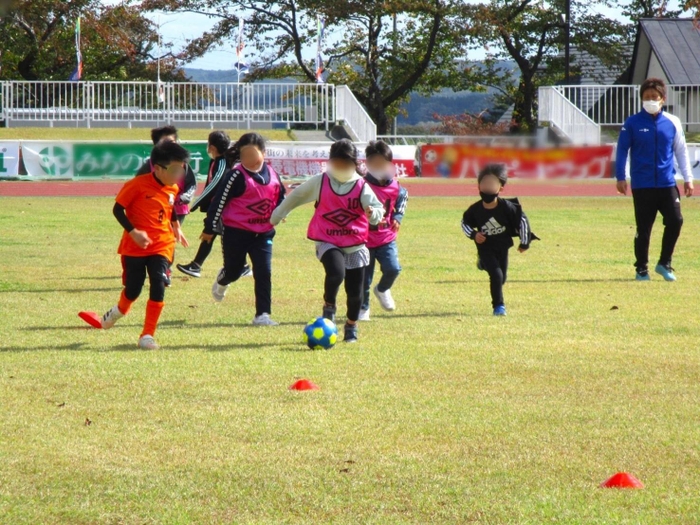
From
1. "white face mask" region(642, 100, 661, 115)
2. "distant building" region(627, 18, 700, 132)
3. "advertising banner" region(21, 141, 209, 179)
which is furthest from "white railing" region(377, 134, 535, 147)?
"distant building" region(627, 18, 700, 132)

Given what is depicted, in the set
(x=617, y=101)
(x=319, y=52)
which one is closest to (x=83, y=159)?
(x=319, y=52)

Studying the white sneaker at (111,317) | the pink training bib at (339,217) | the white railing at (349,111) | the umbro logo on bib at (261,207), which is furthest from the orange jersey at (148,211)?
the white railing at (349,111)

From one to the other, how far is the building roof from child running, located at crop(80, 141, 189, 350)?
34223 mm

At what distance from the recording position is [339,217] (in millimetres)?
7562

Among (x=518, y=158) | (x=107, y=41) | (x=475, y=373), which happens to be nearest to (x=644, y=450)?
(x=475, y=373)

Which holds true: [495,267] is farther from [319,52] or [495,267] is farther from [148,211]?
[319,52]

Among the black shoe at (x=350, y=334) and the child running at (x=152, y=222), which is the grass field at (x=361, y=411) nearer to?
the black shoe at (x=350, y=334)

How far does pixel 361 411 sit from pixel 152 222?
2687 mm

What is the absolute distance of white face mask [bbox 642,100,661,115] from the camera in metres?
11.1

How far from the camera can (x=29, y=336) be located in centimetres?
768

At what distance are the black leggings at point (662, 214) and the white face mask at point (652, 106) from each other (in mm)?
812

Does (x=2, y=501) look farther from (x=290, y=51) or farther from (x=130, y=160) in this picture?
(x=290, y=51)

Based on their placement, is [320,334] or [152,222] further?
[152,222]

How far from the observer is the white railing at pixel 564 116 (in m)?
32.1
